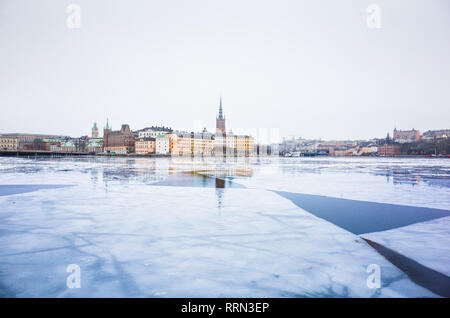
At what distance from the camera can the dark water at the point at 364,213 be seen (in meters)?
6.12

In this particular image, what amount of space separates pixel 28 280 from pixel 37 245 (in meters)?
1.42

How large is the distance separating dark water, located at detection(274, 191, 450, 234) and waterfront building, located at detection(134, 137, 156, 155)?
422ft

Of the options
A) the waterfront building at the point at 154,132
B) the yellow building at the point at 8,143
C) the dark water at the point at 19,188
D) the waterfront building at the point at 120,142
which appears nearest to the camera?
the dark water at the point at 19,188

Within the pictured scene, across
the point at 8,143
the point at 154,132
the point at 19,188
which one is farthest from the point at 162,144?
the point at 19,188

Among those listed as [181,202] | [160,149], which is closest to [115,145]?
[160,149]

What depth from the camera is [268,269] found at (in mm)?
3738

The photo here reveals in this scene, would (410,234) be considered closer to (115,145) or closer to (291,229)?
(291,229)

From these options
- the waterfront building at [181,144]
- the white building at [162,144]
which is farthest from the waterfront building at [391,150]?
the white building at [162,144]

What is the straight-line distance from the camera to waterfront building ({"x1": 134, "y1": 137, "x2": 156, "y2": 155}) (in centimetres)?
13350

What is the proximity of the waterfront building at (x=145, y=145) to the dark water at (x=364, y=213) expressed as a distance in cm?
12848

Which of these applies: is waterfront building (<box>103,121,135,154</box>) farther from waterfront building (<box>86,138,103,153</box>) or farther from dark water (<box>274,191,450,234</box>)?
dark water (<box>274,191,450,234</box>)
